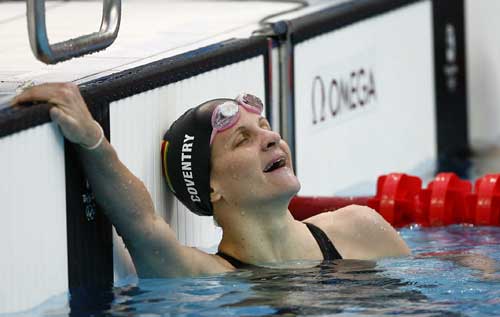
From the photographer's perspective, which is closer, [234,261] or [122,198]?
[122,198]

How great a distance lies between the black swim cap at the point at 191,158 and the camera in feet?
10.1

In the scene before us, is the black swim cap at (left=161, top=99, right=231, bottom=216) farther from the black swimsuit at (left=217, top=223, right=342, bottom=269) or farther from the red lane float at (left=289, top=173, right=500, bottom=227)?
the red lane float at (left=289, top=173, right=500, bottom=227)

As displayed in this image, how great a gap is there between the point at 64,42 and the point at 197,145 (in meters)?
0.40

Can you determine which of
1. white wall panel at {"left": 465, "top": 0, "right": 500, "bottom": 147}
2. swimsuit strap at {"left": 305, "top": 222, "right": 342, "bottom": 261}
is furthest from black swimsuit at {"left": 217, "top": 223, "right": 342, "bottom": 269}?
white wall panel at {"left": 465, "top": 0, "right": 500, "bottom": 147}

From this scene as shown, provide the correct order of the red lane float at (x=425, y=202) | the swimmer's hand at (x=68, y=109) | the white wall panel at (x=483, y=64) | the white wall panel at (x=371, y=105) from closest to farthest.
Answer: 1. the swimmer's hand at (x=68, y=109)
2. the red lane float at (x=425, y=202)
3. the white wall panel at (x=371, y=105)
4. the white wall panel at (x=483, y=64)

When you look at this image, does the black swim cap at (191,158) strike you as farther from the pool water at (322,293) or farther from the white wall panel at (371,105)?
the white wall panel at (371,105)

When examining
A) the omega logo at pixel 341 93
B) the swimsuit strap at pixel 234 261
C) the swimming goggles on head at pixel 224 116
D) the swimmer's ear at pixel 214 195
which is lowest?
the swimsuit strap at pixel 234 261

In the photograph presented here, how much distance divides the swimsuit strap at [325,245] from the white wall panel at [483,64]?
2877mm

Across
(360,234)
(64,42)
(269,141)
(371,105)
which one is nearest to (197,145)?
(269,141)

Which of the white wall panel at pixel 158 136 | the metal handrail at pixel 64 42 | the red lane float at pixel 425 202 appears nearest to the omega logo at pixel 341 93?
the red lane float at pixel 425 202

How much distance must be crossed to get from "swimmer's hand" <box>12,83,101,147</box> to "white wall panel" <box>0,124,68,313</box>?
38mm

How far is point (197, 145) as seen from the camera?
3.07 metres

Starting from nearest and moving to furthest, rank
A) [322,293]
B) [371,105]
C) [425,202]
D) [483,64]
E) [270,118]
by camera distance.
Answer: [322,293]
[425,202]
[270,118]
[371,105]
[483,64]

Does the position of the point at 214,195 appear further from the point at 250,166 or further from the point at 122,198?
the point at 122,198
